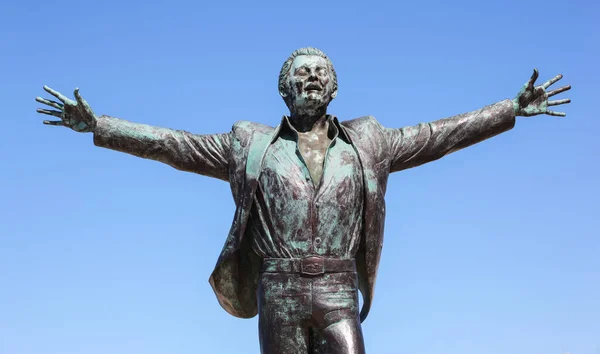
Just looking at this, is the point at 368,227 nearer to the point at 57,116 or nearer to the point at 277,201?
the point at 277,201

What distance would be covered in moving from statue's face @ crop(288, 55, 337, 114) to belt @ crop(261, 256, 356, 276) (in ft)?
4.66

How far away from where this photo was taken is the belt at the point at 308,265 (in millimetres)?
8125

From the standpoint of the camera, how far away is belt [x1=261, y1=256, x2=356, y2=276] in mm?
8125

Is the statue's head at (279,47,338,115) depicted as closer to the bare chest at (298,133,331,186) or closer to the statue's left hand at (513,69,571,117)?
the bare chest at (298,133,331,186)

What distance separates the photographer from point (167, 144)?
8.78 m

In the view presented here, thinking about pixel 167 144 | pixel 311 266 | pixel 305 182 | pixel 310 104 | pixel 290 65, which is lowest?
pixel 311 266

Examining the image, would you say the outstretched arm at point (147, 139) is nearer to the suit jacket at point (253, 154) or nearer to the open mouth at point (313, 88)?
the suit jacket at point (253, 154)

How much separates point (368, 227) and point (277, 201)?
84 cm

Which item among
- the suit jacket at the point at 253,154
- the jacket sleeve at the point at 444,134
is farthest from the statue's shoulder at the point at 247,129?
the jacket sleeve at the point at 444,134

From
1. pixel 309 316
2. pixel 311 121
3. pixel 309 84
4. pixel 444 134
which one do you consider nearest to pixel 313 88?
pixel 309 84

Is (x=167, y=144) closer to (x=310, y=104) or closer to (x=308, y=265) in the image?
(x=310, y=104)

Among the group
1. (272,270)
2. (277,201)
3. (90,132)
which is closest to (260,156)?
(277,201)

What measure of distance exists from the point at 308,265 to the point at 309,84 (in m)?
1.68

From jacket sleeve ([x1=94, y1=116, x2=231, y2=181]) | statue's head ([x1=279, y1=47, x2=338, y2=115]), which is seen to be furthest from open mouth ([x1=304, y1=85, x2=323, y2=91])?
jacket sleeve ([x1=94, y1=116, x2=231, y2=181])
